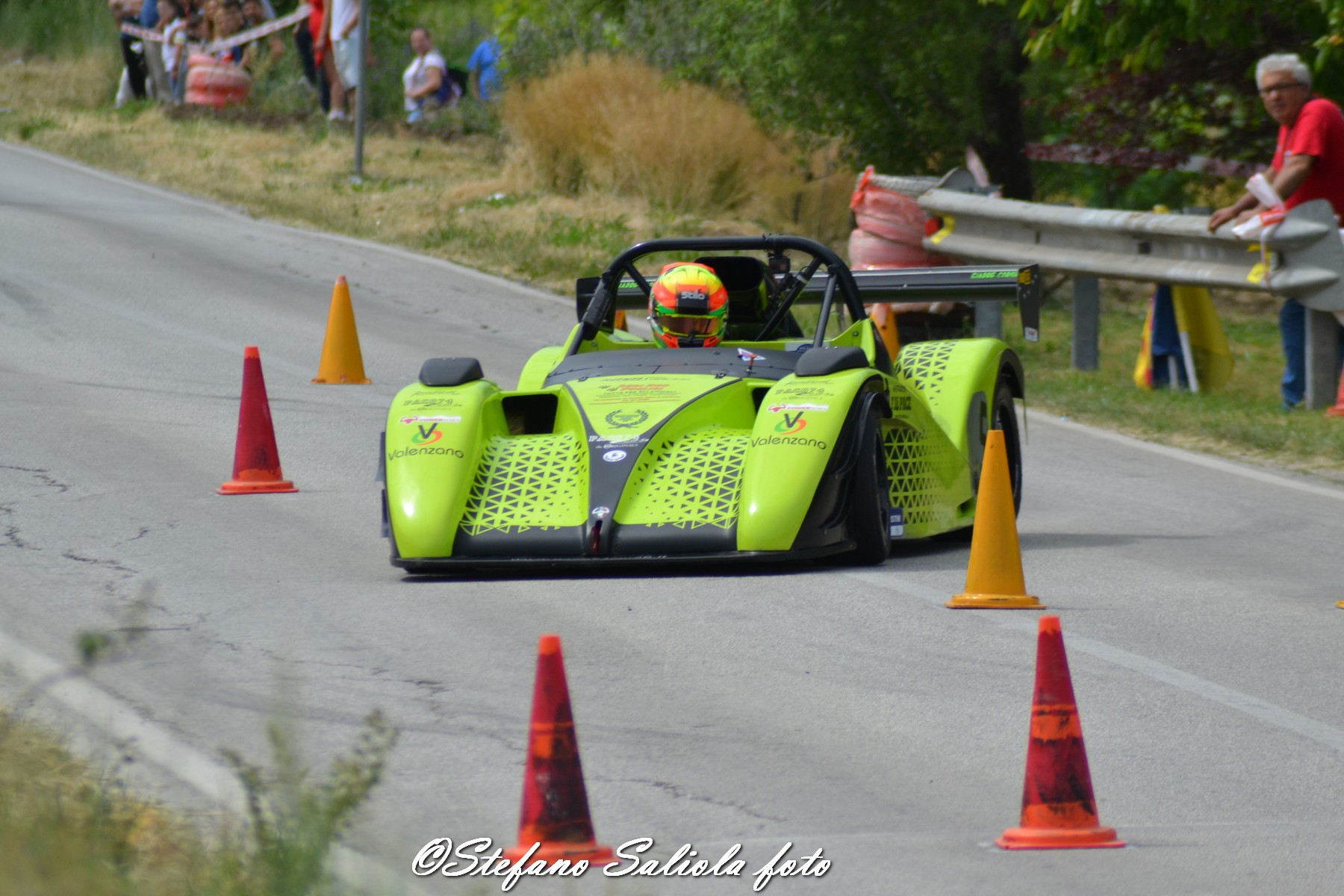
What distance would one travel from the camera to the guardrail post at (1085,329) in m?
14.5

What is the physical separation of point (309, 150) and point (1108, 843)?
20772 millimetres

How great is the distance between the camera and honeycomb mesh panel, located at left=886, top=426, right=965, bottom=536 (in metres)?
8.14

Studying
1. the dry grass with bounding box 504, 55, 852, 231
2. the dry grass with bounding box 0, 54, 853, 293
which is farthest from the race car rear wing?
the dry grass with bounding box 504, 55, 852, 231

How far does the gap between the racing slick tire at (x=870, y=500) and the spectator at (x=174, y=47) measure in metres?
21.7

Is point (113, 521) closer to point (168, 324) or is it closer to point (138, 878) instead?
point (138, 878)

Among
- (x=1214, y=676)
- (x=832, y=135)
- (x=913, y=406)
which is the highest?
(x=832, y=135)

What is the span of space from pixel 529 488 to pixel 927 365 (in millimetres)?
2459

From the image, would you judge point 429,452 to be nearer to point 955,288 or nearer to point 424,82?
point 955,288

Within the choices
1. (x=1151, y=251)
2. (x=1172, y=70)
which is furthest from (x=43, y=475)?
(x=1172, y=70)

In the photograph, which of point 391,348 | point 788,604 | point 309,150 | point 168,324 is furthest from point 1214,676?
point 309,150

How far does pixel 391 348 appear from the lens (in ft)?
47.6

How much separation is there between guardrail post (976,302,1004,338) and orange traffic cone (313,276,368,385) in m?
4.59

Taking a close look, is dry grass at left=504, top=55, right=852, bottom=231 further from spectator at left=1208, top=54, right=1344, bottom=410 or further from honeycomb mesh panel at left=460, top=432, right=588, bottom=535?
honeycomb mesh panel at left=460, top=432, right=588, bottom=535

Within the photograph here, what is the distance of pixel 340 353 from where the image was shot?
42.8 ft
